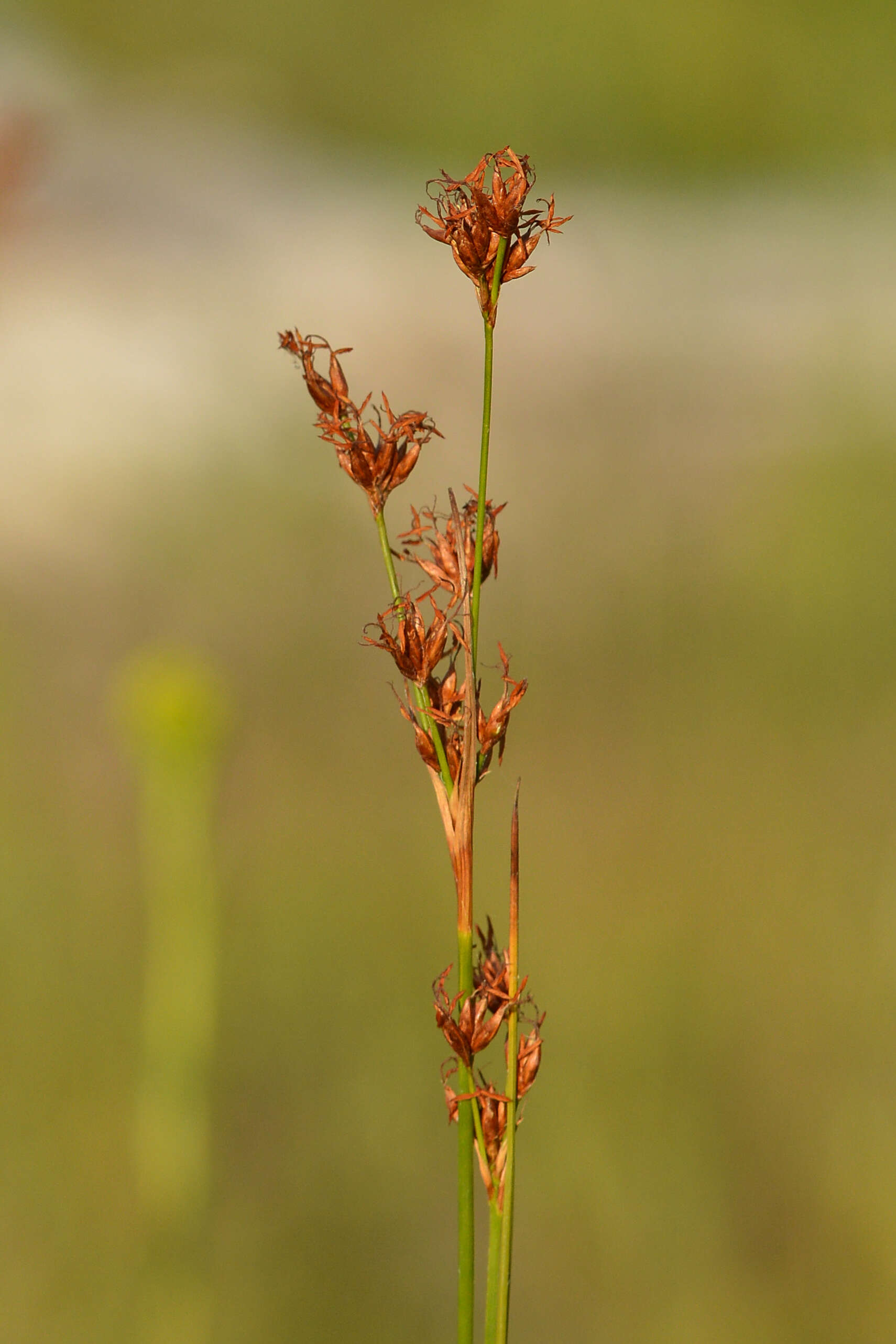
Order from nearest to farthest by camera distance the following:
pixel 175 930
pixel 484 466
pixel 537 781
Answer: pixel 484 466 < pixel 175 930 < pixel 537 781

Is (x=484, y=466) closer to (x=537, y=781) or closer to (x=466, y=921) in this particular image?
A: (x=466, y=921)

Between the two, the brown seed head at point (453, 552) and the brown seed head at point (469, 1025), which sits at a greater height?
the brown seed head at point (453, 552)

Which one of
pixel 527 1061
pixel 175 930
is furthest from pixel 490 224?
pixel 175 930

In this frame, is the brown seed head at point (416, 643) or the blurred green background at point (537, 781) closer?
the brown seed head at point (416, 643)

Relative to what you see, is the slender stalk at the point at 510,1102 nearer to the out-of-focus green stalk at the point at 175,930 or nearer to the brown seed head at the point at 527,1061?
the brown seed head at the point at 527,1061

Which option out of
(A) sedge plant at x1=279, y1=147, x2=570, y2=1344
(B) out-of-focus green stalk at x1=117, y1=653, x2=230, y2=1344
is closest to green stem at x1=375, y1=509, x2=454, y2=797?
(A) sedge plant at x1=279, y1=147, x2=570, y2=1344

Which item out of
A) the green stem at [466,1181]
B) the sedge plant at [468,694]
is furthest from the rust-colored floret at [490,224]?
the green stem at [466,1181]

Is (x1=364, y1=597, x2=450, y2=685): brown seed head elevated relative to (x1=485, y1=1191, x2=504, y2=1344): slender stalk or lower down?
elevated

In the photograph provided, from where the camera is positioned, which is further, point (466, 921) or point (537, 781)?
point (537, 781)

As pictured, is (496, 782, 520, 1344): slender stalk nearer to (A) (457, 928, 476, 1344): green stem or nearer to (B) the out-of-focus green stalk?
(A) (457, 928, 476, 1344): green stem

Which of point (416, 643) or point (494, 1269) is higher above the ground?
point (416, 643)
